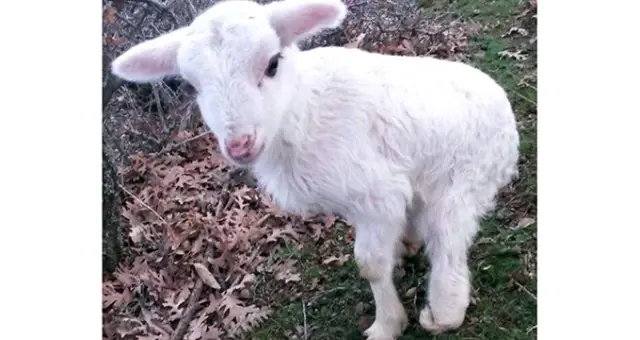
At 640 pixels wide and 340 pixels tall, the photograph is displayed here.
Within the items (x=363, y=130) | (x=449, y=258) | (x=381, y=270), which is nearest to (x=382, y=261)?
(x=381, y=270)

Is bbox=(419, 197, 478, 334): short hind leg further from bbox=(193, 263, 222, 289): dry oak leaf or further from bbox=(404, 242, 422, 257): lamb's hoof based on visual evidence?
bbox=(193, 263, 222, 289): dry oak leaf

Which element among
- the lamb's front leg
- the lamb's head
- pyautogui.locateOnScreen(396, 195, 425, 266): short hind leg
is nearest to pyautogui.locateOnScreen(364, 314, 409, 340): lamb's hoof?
the lamb's front leg

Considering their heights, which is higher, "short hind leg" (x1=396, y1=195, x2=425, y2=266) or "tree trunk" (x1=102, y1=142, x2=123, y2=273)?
"tree trunk" (x1=102, y1=142, x2=123, y2=273)

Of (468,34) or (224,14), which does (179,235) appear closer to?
(224,14)

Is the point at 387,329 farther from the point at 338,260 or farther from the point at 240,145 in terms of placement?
the point at 240,145

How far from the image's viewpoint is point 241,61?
1.28 metres

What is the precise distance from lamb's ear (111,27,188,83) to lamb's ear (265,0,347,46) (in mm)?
176

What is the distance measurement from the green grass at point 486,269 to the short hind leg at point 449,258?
2 cm

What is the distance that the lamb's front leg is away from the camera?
4.85ft

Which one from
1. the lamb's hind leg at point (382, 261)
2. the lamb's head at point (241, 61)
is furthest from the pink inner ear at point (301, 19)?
the lamb's hind leg at point (382, 261)

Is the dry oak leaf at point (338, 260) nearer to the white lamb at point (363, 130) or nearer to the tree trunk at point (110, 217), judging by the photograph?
the white lamb at point (363, 130)

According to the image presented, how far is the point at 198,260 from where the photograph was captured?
61.1 inches

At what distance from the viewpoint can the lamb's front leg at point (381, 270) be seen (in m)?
1.48

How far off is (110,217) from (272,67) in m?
0.51
